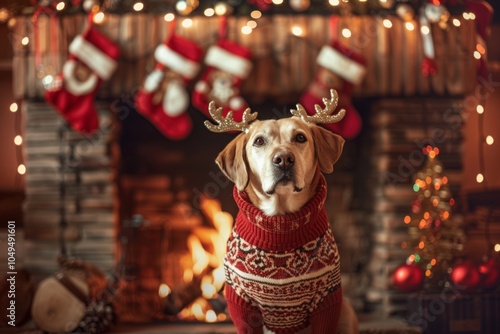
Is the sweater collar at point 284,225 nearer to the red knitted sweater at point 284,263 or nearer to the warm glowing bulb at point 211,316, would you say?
the red knitted sweater at point 284,263

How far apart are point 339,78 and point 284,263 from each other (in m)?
1.56

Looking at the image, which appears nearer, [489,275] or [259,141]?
[259,141]

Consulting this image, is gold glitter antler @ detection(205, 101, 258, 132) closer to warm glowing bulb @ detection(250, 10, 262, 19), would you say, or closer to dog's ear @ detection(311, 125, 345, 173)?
dog's ear @ detection(311, 125, 345, 173)

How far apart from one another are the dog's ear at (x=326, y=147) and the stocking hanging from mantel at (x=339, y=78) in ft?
4.46

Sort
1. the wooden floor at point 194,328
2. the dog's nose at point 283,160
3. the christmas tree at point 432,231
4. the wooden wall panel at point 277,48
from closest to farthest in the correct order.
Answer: the dog's nose at point 283,160
the wooden floor at point 194,328
the christmas tree at point 432,231
the wooden wall panel at point 277,48

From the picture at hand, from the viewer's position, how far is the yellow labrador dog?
146 cm

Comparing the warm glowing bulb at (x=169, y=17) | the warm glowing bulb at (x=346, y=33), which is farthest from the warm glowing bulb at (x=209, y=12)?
the warm glowing bulb at (x=346, y=33)

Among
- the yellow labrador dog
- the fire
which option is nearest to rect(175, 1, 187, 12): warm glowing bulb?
the fire

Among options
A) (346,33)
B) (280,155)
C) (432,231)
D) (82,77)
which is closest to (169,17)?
(82,77)

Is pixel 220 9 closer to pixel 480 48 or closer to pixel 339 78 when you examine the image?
pixel 339 78

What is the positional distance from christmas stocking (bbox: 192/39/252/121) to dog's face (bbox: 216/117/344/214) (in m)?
1.36

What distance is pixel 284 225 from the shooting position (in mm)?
1466

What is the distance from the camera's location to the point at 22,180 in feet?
10.5

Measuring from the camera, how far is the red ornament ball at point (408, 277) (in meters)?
2.77
